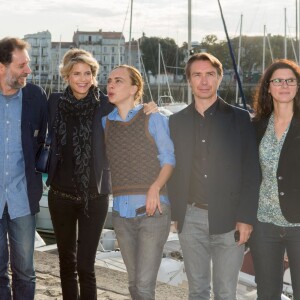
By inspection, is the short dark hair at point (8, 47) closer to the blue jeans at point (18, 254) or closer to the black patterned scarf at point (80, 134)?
the black patterned scarf at point (80, 134)

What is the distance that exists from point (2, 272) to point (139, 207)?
1.08m

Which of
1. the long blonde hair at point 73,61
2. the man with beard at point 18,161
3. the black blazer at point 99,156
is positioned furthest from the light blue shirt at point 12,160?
the long blonde hair at point 73,61

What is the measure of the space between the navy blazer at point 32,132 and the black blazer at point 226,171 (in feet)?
3.11

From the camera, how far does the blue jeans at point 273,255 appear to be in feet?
12.5

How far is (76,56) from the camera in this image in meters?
4.29

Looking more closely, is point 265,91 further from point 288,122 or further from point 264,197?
point 264,197

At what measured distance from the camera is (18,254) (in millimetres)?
4172

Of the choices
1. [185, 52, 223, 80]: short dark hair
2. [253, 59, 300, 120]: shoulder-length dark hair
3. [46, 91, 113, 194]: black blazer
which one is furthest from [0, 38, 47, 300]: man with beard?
[253, 59, 300, 120]: shoulder-length dark hair

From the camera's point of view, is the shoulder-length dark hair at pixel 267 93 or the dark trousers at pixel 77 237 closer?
the shoulder-length dark hair at pixel 267 93

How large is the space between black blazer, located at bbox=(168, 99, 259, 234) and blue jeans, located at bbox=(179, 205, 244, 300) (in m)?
0.07

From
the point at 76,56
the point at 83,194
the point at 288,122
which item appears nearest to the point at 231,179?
the point at 288,122

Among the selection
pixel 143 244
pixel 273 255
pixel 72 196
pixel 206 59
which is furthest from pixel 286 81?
pixel 72 196

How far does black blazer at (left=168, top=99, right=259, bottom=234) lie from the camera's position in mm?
3873

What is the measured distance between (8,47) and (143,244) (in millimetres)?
1568
